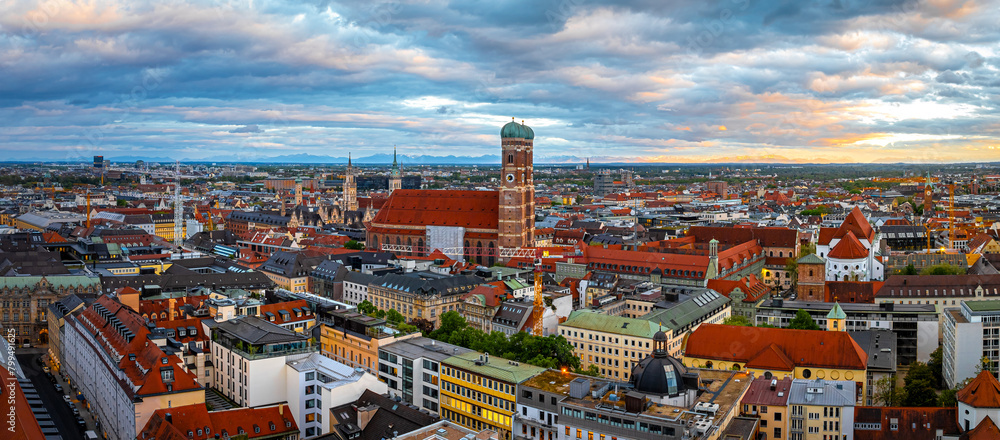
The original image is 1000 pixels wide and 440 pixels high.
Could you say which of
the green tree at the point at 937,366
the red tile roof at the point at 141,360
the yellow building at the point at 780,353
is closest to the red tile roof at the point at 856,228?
the green tree at the point at 937,366

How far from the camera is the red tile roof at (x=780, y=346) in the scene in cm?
7781

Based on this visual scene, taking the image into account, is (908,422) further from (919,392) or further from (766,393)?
(919,392)

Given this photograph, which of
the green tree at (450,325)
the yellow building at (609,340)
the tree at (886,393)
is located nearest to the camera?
the tree at (886,393)

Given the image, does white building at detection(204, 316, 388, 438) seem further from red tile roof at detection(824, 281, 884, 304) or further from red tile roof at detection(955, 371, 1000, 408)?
red tile roof at detection(824, 281, 884, 304)

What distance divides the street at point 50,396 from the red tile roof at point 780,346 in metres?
58.6

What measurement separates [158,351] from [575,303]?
69802 mm

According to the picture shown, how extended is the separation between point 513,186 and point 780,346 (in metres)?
74.9

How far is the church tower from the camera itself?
147 metres

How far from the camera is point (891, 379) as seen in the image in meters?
81.1

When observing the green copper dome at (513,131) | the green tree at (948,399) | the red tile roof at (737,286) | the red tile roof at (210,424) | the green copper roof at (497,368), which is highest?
the green copper dome at (513,131)

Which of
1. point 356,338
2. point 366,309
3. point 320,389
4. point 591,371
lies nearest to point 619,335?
point 591,371

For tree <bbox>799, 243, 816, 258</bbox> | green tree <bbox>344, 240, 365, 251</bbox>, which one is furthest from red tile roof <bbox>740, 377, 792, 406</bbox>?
green tree <bbox>344, 240, 365, 251</bbox>

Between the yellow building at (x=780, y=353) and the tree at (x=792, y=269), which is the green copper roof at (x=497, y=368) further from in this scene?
the tree at (x=792, y=269)

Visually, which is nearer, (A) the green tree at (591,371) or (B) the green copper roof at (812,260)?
(A) the green tree at (591,371)
